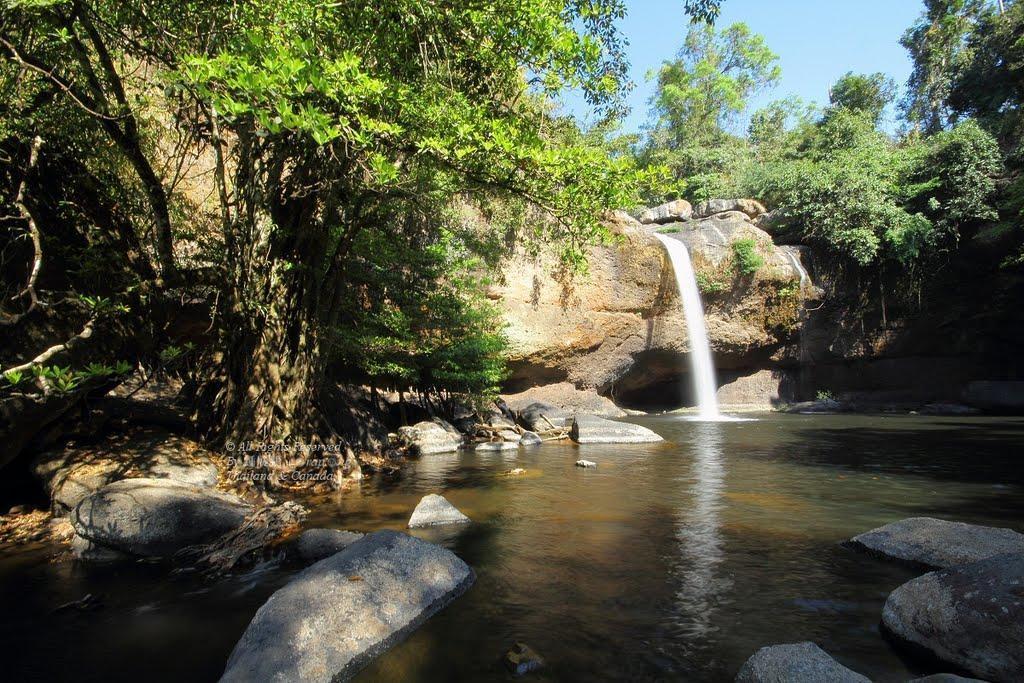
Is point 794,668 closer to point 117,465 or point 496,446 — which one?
point 117,465

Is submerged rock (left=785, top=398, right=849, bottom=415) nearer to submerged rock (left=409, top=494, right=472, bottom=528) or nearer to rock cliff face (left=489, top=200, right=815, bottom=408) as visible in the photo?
rock cliff face (left=489, top=200, right=815, bottom=408)

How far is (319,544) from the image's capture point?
4.74 meters

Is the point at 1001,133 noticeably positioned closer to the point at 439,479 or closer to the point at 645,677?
the point at 439,479

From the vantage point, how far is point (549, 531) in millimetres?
5488

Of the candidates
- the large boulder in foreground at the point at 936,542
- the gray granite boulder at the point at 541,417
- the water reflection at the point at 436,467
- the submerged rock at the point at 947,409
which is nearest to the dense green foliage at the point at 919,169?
the submerged rock at the point at 947,409

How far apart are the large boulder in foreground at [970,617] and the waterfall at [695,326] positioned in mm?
17598

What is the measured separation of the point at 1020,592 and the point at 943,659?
513mm

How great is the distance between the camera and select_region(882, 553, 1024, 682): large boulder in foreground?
2.76 metres

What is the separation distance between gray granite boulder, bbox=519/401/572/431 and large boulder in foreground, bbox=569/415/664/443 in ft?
5.44

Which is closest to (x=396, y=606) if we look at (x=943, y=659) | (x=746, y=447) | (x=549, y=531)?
(x=549, y=531)

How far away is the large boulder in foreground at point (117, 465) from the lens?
233 inches

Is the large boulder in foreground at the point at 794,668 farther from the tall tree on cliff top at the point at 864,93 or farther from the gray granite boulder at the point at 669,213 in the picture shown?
the tall tree on cliff top at the point at 864,93

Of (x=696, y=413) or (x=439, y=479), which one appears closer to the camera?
(x=439, y=479)

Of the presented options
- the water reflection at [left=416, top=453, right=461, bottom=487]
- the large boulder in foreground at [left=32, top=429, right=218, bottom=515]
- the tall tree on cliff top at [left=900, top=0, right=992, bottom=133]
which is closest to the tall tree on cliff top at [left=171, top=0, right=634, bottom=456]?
the large boulder in foreground at [left=32, top=429, right=218, bottom=515]
